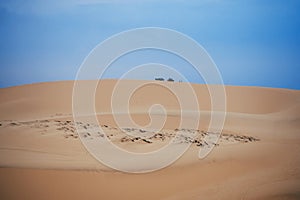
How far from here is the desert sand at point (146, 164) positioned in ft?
12.4

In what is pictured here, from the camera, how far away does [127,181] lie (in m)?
3.99

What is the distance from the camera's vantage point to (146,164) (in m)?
4.42

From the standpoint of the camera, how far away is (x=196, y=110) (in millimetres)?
7754

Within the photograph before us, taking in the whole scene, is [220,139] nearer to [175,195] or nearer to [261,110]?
A: [175,195]

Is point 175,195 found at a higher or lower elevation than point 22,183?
lower

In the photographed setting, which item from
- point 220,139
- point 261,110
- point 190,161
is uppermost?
point 261,110

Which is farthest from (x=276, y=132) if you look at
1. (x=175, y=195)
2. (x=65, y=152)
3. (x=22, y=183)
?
(x=22, y=183)

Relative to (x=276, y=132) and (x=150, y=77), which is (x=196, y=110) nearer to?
(x=276, y=132)

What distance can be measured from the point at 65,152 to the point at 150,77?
73.4 inches

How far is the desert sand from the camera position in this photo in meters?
3.77

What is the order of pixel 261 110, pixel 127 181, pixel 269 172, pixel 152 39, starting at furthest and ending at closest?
pixel 261 110, pixel 152 39, pixel 269 172, pixel 127 181

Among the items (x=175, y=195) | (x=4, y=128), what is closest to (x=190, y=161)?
(x=175, y=195)

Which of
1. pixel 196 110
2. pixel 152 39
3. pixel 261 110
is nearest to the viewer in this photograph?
pixel 152 39

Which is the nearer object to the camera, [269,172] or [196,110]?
[269,172]
